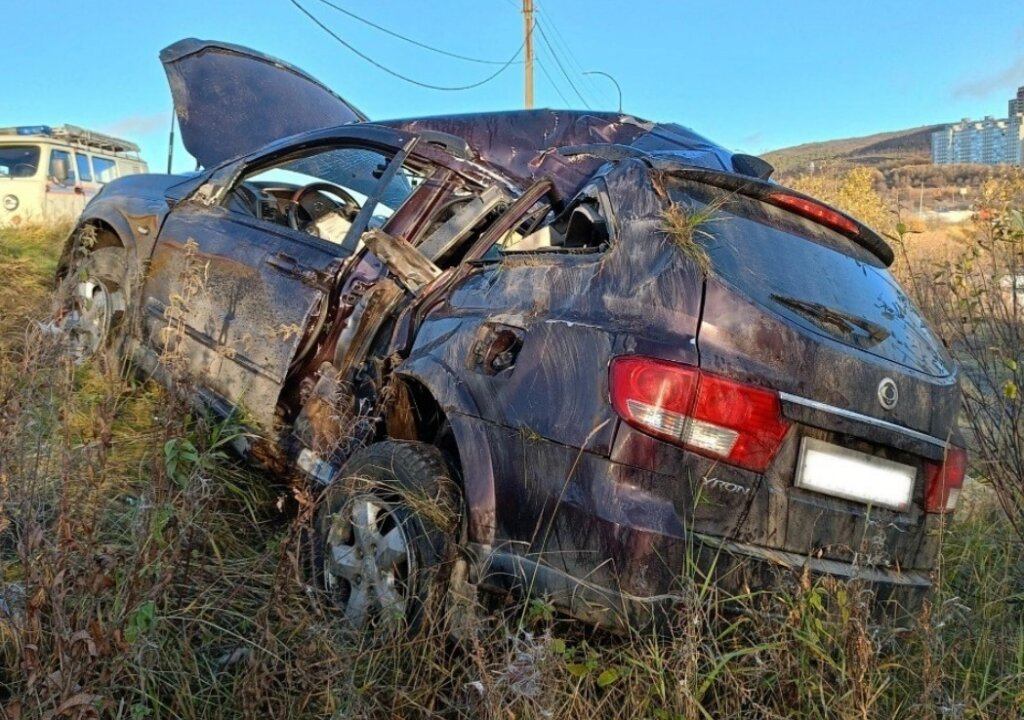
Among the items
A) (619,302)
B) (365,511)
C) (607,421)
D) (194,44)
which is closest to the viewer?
(607,421)

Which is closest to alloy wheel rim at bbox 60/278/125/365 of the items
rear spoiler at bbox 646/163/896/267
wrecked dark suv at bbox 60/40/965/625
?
wrecked dark suv at bbox 60/40/965/625

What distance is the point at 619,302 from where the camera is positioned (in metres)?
2.33

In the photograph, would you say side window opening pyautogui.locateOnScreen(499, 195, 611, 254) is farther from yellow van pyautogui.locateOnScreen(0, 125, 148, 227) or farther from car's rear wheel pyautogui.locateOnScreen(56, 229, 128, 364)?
yellow van pyautogui.locateOnScreen(0, 125, 148, 227)

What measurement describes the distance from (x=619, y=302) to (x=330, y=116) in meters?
4.10

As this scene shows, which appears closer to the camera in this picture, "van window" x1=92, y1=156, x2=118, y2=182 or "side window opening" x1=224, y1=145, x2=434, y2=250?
"side window opening" x1=224, y1=145, x2=434, y2=250

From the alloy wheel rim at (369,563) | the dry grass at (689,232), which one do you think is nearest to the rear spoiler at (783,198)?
the dry grass at (689,232)

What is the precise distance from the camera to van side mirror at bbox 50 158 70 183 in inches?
500

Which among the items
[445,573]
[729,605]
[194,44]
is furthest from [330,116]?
[729,605]

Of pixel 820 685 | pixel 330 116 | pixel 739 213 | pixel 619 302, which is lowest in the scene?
pixel 820 685

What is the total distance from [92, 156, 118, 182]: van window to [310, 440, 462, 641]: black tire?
13120 mm

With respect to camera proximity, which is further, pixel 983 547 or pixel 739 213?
pixel 983 547

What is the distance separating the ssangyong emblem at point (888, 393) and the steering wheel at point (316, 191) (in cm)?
313

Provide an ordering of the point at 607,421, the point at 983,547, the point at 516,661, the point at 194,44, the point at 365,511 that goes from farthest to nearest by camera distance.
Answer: the point at 194,44
the point at 983,547
the point at 365,511
the point at 607,421
the point at 516,661

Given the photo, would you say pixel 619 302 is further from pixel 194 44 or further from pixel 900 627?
pixel 194 44
